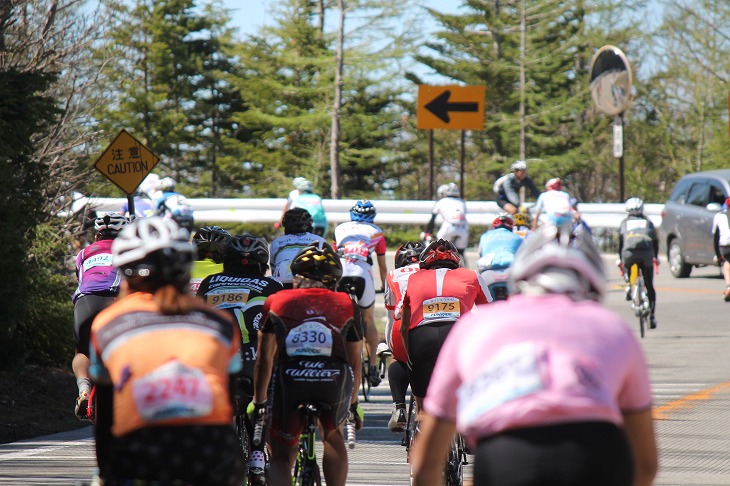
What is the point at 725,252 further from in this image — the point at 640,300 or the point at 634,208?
the point at 640,300

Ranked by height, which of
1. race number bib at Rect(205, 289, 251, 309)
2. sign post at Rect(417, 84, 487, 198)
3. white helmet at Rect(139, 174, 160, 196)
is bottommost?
race number bib at Rect(205, 289, 251, 309)

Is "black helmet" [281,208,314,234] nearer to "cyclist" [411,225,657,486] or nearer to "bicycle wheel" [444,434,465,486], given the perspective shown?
"bicycle wheel" [444,434,465,486]

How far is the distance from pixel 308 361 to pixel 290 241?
4.36m

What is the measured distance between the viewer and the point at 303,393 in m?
6.98

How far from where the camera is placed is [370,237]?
47.1 ft

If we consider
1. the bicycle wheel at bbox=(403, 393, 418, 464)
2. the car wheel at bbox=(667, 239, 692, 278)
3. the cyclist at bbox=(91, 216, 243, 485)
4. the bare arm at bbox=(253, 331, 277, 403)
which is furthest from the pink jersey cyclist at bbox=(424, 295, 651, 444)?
the car wheel at bbox=(667, 239, 692, 278)

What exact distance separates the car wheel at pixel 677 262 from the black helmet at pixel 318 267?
65.1ft

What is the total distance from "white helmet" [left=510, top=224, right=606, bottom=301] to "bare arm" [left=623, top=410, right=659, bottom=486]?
1.24 feet

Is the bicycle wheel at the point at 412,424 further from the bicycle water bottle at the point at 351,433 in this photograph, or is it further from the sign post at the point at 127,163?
the sign post at the point at 127,163

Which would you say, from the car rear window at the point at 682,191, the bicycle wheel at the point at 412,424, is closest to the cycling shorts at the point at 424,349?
the bicycle wheel at the point at 412,424

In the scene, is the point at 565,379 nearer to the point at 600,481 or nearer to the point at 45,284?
the point at 600,481

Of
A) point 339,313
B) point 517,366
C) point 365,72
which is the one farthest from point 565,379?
point 365,72

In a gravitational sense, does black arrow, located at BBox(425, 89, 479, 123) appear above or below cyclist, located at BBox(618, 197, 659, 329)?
above

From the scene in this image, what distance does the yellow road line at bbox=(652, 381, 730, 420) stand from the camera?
1268 centimetres
